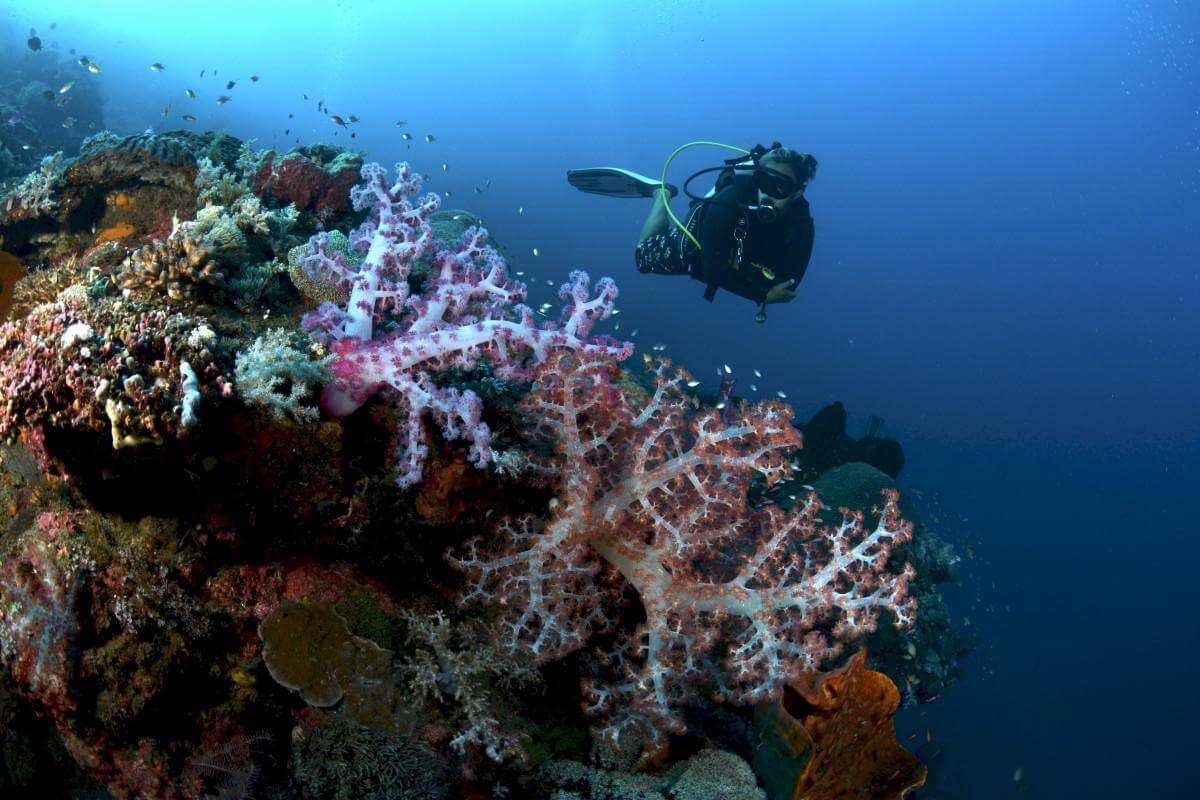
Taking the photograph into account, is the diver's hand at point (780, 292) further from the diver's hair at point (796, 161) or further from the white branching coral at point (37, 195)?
the white branching coral at point (37, 195)

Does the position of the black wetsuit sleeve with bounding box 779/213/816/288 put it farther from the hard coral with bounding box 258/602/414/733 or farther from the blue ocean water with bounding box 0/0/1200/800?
the blue ocean water with bounding box 0/0/1200/800

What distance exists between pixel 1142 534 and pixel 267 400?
8234 cm

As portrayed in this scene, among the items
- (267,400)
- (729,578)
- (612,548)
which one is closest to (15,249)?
(267,400)

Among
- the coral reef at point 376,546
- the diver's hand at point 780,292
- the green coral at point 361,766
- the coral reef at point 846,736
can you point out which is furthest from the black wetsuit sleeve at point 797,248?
the green coral at point 361,766

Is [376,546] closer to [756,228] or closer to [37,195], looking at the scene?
[37,195]

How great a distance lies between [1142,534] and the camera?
59.1 metres

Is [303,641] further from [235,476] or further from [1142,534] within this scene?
[1142,534]

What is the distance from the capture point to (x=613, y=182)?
42.5 feet

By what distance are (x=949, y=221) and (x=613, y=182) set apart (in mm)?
117557

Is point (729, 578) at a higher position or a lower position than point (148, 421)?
lower

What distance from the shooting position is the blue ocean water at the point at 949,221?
39906 mm

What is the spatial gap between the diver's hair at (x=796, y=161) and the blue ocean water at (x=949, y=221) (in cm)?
2228

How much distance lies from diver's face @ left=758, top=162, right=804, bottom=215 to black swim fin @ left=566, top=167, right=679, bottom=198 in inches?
183

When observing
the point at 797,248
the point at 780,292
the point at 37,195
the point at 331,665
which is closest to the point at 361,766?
the point at 331,665
